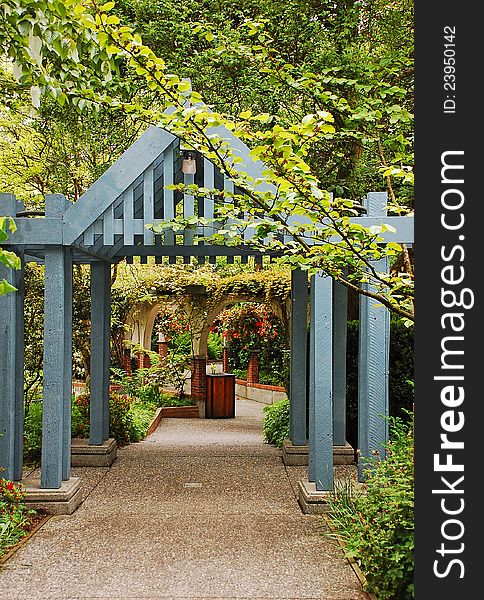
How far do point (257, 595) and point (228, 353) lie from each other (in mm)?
16851

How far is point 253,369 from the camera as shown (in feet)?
67.8

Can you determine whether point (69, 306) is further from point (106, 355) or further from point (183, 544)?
point (183, 544)

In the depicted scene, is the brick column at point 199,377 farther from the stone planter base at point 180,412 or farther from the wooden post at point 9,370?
the wooden post at point 9,370

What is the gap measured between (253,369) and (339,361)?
11633 millimetres

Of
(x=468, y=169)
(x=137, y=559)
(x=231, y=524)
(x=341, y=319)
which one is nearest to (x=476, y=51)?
(x=468, y=169)

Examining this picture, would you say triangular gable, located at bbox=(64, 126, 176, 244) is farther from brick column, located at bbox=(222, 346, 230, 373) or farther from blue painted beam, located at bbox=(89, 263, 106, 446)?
brick column, located at bbox=(222, 346, 230, 373)

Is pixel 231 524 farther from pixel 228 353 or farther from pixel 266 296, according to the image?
pixel 228 353

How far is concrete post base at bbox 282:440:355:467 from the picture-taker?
906 cm

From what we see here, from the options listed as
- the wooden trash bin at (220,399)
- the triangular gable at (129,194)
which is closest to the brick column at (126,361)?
the wooden trash bin at (220,399)

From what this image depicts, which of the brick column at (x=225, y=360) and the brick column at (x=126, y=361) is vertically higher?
the brick column at (x=126, y=361)

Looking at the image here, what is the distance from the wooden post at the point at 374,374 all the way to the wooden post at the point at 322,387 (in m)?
0.38

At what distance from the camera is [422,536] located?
9.12ft

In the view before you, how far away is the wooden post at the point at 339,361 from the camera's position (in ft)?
29.9

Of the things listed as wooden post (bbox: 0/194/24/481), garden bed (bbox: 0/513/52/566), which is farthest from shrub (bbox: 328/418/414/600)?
wooden post (bbox: 0/194/24/481)
